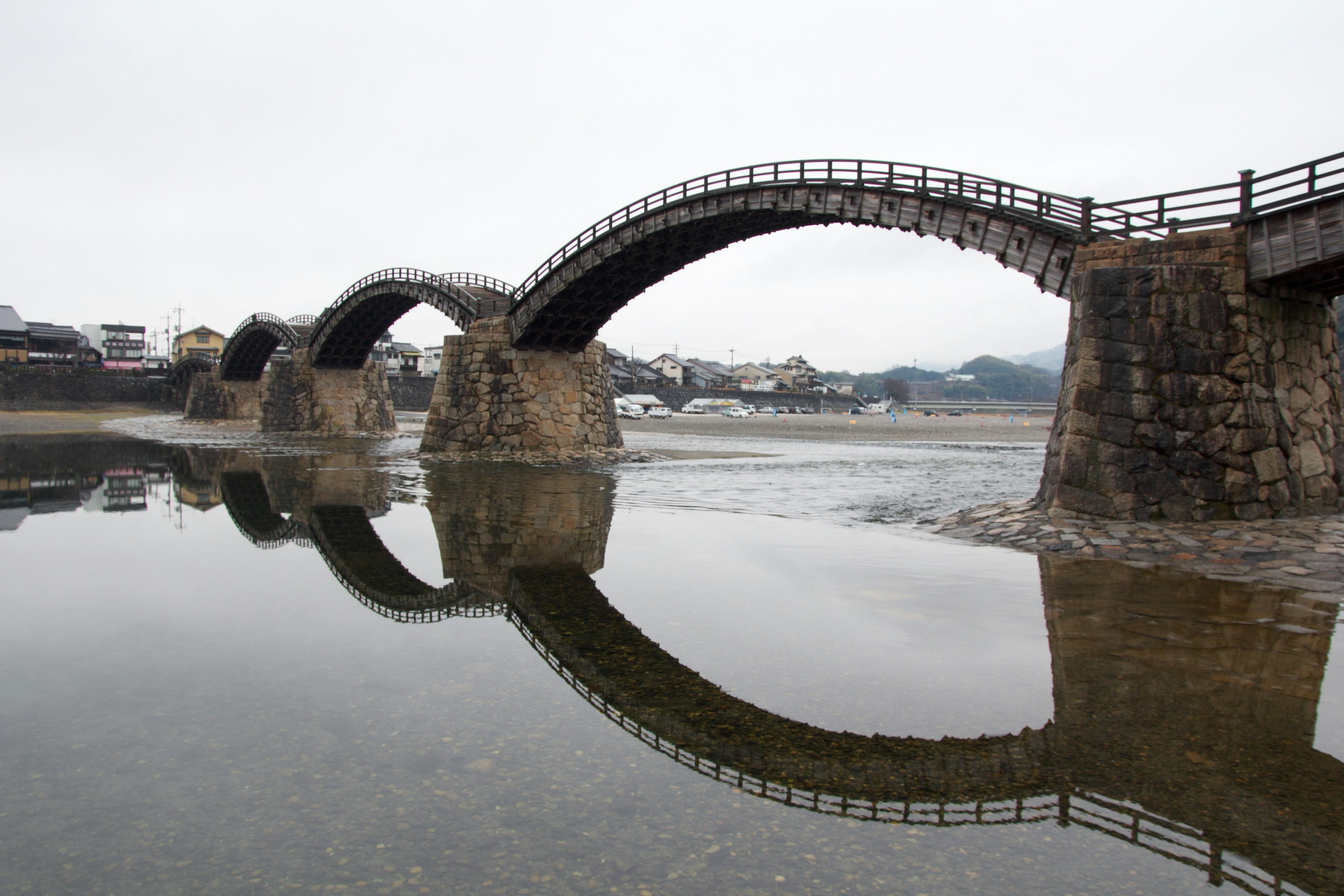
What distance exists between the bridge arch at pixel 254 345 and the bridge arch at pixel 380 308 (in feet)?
10.6

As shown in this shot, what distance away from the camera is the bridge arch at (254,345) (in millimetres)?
57781

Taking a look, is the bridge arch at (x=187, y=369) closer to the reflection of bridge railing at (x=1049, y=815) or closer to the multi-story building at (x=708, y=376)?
the multi-story building at (x=708, y=376)

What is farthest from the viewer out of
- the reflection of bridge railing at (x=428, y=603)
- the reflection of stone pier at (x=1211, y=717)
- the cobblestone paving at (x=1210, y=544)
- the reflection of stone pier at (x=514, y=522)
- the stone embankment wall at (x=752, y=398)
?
the stone embankment wall at (x=752, y=398)

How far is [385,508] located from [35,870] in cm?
1435

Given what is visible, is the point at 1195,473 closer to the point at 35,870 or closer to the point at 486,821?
the point at 486,821

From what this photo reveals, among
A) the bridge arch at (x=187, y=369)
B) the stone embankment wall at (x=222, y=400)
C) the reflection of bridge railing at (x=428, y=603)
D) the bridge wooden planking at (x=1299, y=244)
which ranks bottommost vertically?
the reflection of bridge railing at (x=428, y=603)

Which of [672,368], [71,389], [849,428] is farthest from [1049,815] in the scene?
[672,368]

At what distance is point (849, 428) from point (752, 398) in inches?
1864

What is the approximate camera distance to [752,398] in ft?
394

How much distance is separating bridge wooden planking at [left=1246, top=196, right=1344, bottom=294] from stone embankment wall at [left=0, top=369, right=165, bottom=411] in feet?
280

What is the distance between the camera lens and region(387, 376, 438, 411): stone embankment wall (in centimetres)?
9350

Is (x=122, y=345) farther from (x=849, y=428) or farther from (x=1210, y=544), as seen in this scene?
(x=1210, y=544)

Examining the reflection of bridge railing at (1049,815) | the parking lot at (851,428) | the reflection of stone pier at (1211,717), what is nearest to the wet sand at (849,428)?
the parking lot at (851,428)

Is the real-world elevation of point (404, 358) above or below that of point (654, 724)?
above
